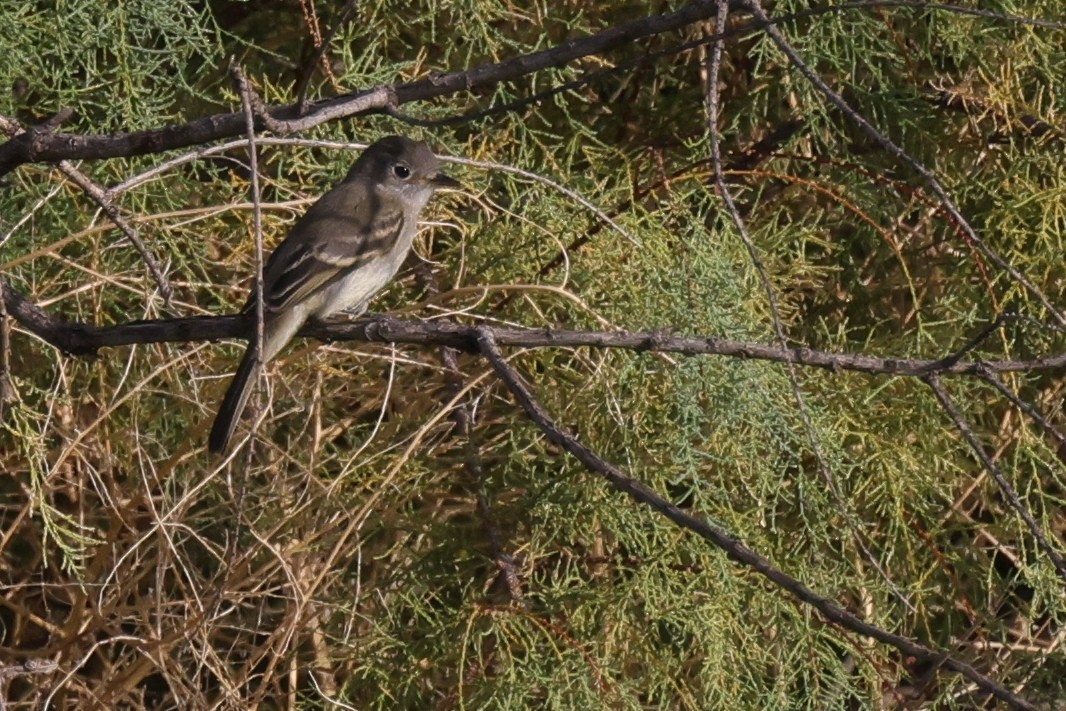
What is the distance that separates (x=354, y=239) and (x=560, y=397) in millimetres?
505

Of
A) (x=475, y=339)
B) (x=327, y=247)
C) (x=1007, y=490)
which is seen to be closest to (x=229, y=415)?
(x=327, y=247)

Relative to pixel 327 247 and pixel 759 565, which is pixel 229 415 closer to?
pixel 327 247

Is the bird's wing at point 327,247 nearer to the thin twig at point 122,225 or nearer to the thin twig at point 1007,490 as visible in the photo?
the thin twig at point 122,225

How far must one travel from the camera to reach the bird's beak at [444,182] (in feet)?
9.87

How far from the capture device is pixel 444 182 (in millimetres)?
3037

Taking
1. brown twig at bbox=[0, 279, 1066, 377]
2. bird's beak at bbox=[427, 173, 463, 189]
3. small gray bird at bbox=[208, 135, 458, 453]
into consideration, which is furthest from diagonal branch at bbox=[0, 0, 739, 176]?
bird's beak at bbox=[427, 173, 463, 189]

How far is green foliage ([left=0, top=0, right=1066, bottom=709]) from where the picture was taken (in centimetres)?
283

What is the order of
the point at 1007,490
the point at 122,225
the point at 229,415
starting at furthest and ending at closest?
the point at 229,415, the point at 122,225, the point at 1007,490

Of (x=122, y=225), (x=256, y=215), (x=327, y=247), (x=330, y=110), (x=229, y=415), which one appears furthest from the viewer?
(x=327, y=247)

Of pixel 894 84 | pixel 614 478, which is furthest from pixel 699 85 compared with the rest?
pixel 614 478

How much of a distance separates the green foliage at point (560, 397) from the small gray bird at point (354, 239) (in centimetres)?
9

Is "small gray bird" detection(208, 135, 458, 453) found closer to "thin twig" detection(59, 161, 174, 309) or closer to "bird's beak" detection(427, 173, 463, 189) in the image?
"bird's beak" detection(427, 173, 463, 189)

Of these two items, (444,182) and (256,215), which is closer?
(256,215)

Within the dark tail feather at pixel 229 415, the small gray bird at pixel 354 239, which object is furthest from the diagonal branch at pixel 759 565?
the small gray bird at pixel 354 239
